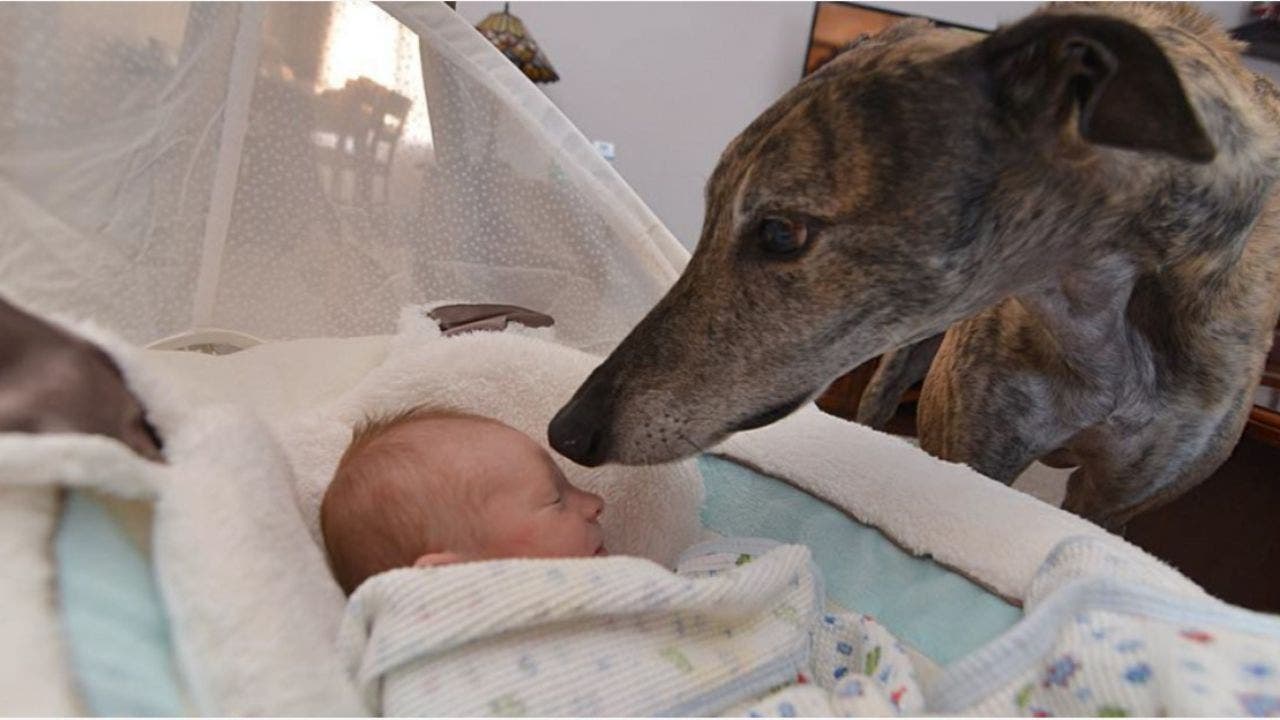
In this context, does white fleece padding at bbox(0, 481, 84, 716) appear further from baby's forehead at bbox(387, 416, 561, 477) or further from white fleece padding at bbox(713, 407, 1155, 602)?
white fleece padding at bbox(713, 407, 1155, 602)

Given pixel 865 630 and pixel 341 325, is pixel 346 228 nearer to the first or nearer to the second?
pixel 341 325

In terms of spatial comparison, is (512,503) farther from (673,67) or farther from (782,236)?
(673,67)

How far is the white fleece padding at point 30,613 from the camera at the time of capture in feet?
1.82

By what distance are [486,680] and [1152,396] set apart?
1.04 metres

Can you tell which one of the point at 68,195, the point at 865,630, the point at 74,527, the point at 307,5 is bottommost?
the point at 865,630

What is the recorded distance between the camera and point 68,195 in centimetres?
121

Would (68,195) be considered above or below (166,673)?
above

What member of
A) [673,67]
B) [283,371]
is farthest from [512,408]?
[673,67]

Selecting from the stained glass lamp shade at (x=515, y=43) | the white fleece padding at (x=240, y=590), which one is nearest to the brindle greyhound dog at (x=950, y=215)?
the white fleece padding at (x=240, y=590)

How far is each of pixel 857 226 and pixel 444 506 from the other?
493mm

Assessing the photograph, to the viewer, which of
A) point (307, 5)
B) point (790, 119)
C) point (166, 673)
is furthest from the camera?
point (307, 5)

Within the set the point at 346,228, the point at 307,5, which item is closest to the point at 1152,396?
the point at 346,228

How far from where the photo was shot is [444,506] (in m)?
0.86

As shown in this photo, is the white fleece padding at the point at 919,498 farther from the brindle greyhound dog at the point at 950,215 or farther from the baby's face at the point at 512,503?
the baby's face at the point at 512,503
